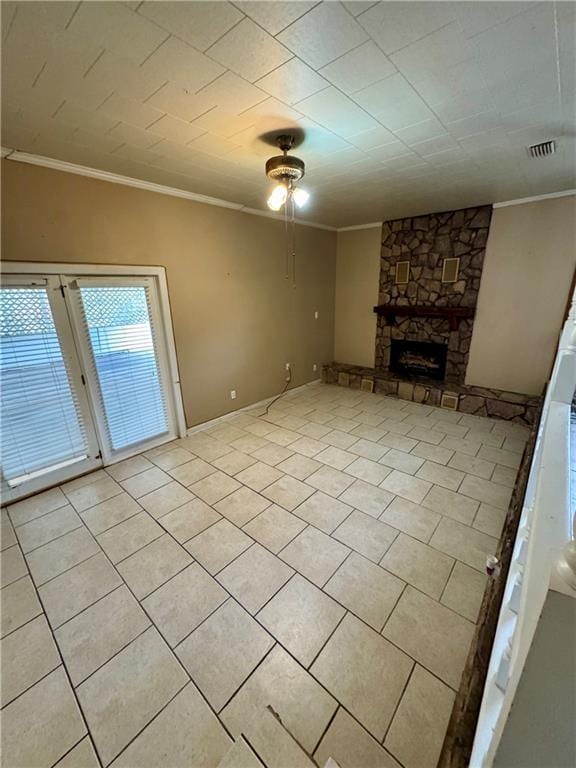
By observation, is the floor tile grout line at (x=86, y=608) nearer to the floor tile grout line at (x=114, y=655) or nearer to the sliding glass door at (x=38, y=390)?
the floor tile grout line at (x=114, y=655)

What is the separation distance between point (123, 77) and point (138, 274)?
5.94 ft

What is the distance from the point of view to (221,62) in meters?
1.45

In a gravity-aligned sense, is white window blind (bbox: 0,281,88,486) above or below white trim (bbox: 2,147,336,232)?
below

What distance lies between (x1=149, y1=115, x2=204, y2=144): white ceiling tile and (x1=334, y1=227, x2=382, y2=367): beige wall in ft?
12.4

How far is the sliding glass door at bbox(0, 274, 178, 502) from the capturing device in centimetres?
254

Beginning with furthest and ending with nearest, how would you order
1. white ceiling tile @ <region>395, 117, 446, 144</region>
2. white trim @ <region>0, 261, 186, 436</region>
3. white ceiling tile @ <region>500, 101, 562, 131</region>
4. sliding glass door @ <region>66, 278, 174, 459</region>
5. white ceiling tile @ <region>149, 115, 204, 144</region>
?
1. sliding glass door @ <region>66, 278, 174, 459</region>
2. white trim @ <region>0, 261, 186, 436</region>
3. white ceiling tile @ <region>395, 117, 446, 144</region>
4. white ceiling tile @ <region>149, 115, 204, 144</region>
5. white ceiling tile @ <region>500, 101, 562, 131</region>

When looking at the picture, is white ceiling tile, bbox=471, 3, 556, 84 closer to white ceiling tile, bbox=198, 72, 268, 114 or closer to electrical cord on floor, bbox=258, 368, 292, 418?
white ceiling tile, bbox=198, 72, 268, 114

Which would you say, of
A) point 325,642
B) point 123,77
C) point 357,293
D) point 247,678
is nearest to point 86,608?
point 247,678

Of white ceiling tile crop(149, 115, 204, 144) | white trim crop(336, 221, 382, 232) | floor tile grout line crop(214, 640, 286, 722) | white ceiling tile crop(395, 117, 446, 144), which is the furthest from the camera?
white trim crop(336, 221, 382, 232)

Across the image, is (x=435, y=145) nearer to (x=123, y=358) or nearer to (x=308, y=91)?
(x=308, y=91)

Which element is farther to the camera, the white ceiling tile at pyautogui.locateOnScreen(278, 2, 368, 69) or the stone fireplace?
the stone fireplace

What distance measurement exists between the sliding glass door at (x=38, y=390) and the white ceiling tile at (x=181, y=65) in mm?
1917

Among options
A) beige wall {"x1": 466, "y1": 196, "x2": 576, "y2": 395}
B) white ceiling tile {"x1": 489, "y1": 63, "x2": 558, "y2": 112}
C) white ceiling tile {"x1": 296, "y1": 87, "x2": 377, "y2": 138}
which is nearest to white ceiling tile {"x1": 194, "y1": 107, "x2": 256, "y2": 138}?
white ceiling tile {"x1": 296, "y1": 87, "x2": 377, "y2": 138}

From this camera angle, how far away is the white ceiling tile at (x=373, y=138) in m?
2.12
